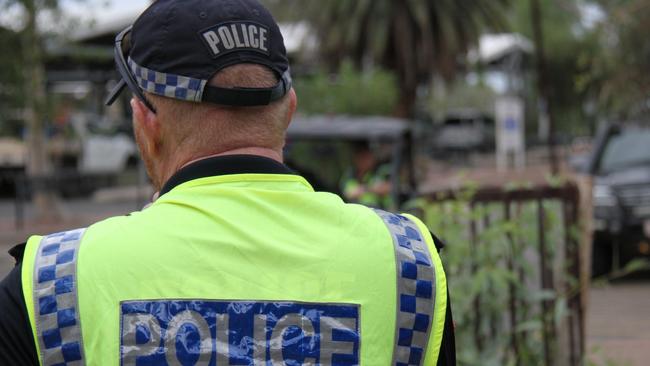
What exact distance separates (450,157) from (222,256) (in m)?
38.8

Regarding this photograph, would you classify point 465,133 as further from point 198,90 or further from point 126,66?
point 198,90

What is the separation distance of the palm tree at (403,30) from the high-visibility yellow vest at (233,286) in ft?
80.9

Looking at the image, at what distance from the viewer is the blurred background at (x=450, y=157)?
15.5ft

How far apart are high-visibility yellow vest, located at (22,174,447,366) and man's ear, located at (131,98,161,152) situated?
129mm

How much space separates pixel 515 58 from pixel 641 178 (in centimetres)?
4085

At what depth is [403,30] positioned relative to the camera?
2675 centimetres

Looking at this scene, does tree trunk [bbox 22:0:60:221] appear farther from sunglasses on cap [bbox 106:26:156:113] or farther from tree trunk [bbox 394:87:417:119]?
sunglasses on cap [bbox 106:26:156:113]

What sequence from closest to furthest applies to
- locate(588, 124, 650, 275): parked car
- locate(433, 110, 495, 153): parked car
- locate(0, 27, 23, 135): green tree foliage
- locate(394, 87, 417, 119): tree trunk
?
1. locate(588, 124, 650, 275): parked car
2. locate(0, 27, 23, 135): green tree foliage
3. locate(394, 87, 417, 119): tree trunk
4. locate(433, 110, 495, 153): parked car

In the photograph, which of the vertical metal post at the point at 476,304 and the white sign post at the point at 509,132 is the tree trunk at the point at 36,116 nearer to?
the vertical metal post at the point at 476,304

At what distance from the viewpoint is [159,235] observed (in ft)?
5.54

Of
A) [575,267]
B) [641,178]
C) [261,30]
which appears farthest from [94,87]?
[261,30]

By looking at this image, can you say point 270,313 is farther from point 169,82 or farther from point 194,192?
point 169,82

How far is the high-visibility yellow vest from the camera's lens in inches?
64.6

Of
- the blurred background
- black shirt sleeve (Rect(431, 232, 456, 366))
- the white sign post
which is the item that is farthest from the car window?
the white sign post
